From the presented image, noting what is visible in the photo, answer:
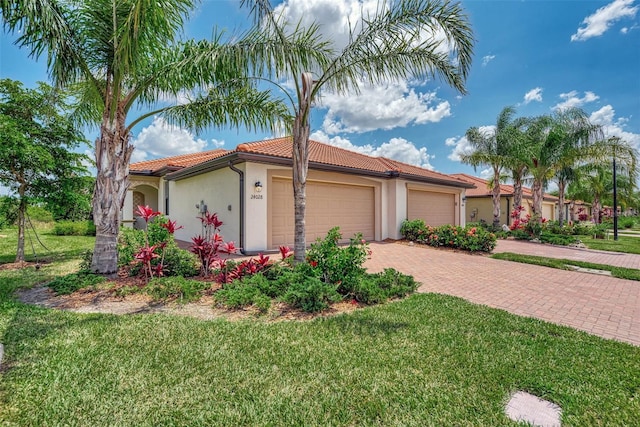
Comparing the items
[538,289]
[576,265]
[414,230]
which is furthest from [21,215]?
[576,265]

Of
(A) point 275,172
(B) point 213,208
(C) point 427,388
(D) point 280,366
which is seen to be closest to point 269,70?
(A) point 275,172

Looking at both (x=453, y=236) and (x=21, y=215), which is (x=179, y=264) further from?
(x=453, y=236)

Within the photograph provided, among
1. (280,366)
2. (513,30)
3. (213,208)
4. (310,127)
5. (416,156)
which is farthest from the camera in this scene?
(416,156)

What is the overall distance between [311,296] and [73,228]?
1785cm

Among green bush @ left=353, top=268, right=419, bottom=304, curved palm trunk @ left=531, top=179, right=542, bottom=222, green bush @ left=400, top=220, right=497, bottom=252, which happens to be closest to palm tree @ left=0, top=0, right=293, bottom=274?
green bush @ left=353, top=268, right=419, bottom=304

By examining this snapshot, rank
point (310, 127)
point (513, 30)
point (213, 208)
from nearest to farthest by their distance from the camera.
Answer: point (310, 127) < point (513, 30) < point (213, 208)

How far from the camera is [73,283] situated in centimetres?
574

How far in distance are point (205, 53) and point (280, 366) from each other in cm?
606

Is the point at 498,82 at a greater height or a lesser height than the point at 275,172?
greater

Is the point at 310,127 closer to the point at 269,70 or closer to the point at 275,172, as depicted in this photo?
the point at 269,70

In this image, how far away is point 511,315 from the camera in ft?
15.0

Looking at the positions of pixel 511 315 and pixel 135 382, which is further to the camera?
pixel 511 315

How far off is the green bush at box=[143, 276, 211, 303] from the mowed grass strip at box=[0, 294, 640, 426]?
3.43ft

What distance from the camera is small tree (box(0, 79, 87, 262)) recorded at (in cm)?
758
